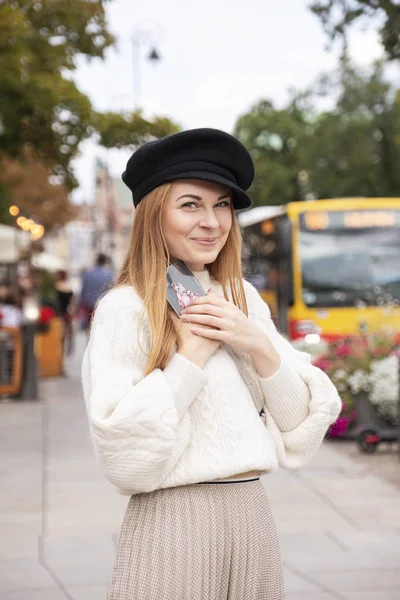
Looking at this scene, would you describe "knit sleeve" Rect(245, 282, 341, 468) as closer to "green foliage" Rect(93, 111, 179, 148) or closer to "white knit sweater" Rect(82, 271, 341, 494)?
"white knit sweater" Rect(82, 271, 341, 494)

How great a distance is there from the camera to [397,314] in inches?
545

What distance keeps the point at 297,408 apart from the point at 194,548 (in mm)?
426

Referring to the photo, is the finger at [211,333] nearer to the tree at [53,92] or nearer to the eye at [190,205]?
the eye at [190,205]

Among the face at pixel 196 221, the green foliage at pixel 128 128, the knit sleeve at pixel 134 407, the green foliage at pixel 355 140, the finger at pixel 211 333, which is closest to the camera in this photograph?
the knit sleeve at pixel 134 407

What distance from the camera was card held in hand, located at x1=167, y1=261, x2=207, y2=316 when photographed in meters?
2.35

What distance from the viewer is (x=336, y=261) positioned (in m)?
15.6

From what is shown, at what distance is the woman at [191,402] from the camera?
221 cm

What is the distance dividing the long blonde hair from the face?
0.07ft

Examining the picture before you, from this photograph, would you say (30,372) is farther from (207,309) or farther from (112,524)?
(207,309)

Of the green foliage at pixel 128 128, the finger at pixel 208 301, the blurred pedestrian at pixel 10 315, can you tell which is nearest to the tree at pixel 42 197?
the blurred pedestrian at pixel 10 315

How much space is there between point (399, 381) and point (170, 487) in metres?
6.29

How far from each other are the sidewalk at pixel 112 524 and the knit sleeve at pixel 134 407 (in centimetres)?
275

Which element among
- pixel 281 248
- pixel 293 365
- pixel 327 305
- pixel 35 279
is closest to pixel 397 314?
pixel 327 305

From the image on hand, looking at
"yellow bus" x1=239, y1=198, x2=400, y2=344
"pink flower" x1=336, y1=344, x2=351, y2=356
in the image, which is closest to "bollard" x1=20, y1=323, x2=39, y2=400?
"yellow bus" x1=239, y1=198, x2=400, y2=344
